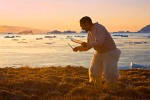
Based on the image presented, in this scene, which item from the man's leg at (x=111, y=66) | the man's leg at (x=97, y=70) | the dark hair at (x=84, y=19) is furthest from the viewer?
the man's leg at (x=97, y=70)

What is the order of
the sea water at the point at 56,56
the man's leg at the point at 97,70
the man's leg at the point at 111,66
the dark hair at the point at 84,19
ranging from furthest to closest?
1. the sea water at the point at 56,56
2. the man's leg at the point at 97,70
3. the man's leg at the point at 111,66
4. the dark hair at the point at 84,19

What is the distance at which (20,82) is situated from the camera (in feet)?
30.8

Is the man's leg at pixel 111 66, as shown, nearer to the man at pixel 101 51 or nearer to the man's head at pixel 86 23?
the man at pixel 101 51

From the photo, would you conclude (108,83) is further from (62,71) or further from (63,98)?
(62,71)

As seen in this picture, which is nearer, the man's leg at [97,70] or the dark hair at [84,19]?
the dark hair at [84,19]

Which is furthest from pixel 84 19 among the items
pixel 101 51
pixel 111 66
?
pixel 111 66

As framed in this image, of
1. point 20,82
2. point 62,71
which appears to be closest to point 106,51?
point 20,82

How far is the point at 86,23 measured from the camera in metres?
8.07

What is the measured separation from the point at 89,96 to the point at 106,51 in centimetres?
117

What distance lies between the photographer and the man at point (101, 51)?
8.02 metres

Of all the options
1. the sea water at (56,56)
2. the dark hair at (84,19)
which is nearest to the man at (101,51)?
the dark hair at (84,19)

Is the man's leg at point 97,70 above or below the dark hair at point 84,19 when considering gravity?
below

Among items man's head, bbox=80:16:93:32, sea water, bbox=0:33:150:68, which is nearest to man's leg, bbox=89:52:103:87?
man's head, bbox=80:16:93:32

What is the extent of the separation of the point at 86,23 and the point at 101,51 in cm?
68
